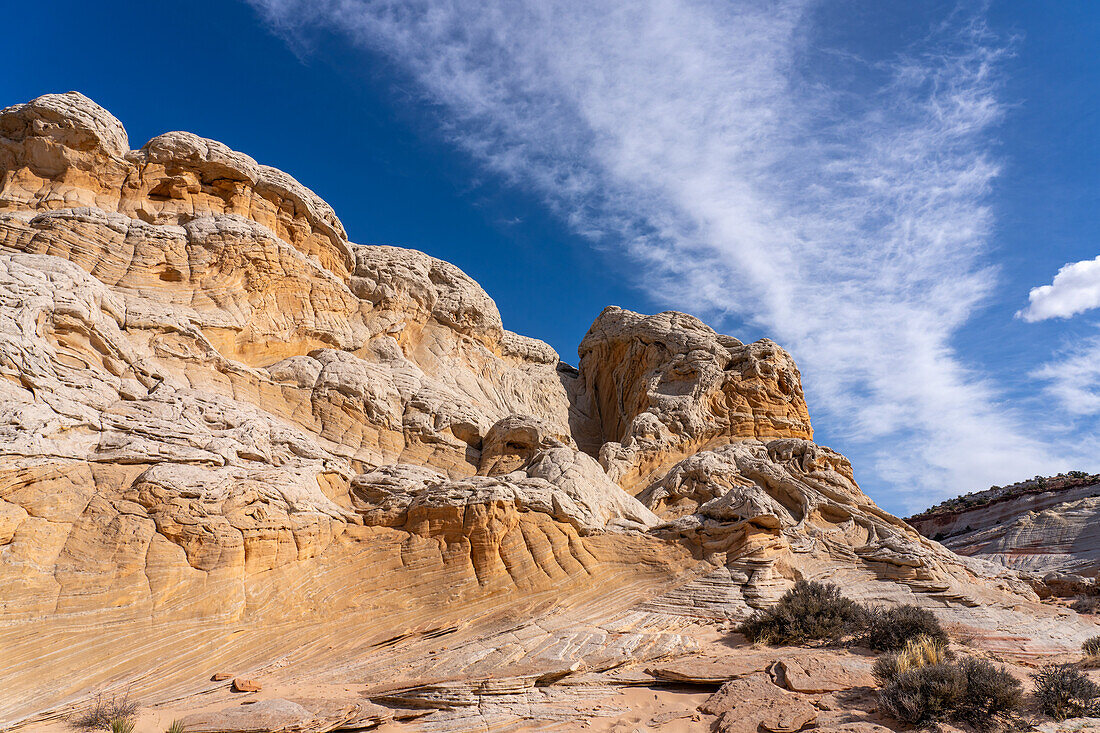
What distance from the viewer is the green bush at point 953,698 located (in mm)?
6914

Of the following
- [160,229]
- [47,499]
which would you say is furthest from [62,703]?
[160,229]

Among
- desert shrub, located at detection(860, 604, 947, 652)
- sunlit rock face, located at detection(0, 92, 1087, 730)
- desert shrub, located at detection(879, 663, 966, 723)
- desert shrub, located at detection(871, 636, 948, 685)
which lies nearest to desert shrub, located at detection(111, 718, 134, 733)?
sunlit rock face, located at detection(0, 92, 1087, 730)

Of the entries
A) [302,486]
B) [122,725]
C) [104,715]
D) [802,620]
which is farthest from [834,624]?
[104,715]

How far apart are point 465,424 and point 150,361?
7.00m

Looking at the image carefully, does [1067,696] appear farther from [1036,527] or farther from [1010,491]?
[1010,491]

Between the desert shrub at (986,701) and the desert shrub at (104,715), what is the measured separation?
869 cm

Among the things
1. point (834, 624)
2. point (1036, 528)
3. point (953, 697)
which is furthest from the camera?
point (1036, 528)

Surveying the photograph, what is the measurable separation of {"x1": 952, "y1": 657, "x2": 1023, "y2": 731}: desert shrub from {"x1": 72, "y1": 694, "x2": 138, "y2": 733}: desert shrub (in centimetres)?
869

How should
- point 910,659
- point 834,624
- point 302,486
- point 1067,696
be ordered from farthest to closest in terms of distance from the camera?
point 302,486, point 834,624, point 910,659, point 1067,696

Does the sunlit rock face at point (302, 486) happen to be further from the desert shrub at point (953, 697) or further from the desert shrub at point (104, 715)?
the desert shrub at point (953, 697)

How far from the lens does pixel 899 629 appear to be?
9.41m

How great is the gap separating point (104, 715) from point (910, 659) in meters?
9.05

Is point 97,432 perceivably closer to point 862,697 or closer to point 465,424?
point 465,424

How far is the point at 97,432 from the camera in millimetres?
10172
